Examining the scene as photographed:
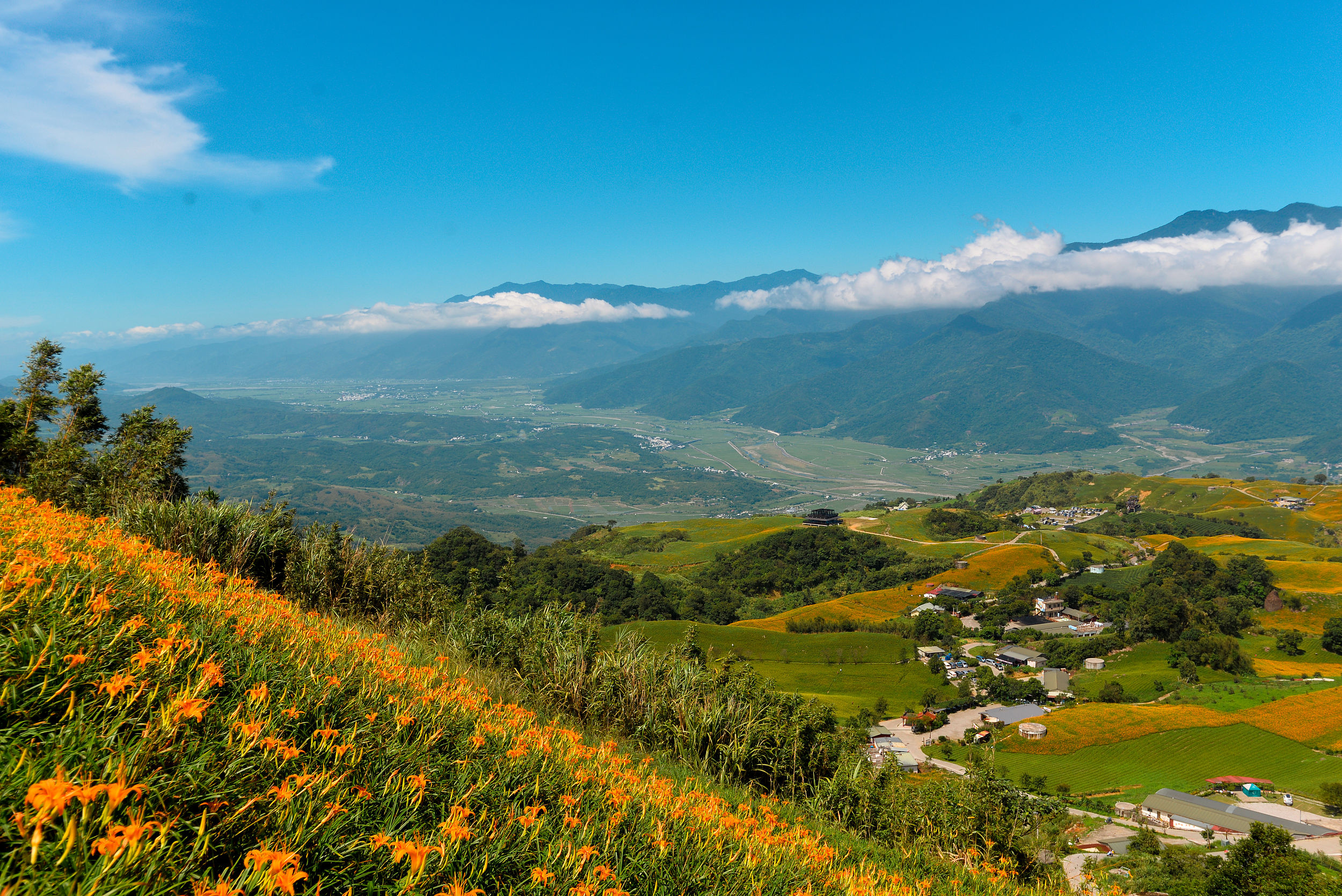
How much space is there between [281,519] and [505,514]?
6493 inches

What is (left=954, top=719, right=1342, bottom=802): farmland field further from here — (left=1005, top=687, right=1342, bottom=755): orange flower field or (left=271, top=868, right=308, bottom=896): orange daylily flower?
(left=271, top=868, right=308, bottom=896): orange daylily flower

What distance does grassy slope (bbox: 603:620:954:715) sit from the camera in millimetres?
48250

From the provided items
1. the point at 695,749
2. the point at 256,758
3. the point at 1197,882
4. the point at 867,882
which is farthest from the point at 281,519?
the point at 1197,882

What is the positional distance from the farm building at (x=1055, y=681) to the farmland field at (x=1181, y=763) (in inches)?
350

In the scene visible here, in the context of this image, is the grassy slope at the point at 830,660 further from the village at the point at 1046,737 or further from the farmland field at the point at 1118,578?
the farmland field at the point at 1118,578

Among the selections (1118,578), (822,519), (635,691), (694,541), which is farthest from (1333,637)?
(635,691)

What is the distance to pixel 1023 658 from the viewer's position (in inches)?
2173

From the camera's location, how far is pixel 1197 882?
20.9 metres

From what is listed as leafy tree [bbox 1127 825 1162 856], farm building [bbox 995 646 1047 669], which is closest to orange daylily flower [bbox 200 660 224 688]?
leafy tree [bbox 1127 825 1162 856]

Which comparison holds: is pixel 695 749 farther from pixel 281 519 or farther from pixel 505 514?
pixel 505 514

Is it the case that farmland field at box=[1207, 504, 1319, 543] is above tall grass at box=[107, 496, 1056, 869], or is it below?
below

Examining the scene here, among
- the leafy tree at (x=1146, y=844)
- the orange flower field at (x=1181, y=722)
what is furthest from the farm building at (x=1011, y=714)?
the leafy tree at (x=1146, y=844)

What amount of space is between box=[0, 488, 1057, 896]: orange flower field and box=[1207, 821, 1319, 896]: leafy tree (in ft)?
80.5

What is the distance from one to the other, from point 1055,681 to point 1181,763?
12.2 meters
